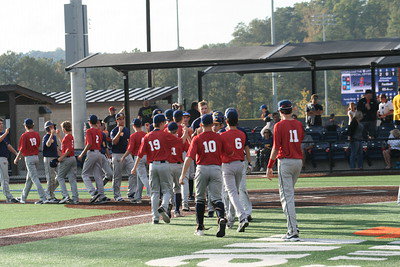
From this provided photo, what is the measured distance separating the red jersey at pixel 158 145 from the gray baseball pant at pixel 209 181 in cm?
181

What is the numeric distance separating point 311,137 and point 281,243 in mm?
15491

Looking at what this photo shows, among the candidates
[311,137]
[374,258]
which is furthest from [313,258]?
[311,137]

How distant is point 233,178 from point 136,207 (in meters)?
5.11

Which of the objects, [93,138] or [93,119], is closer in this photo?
[93,119]

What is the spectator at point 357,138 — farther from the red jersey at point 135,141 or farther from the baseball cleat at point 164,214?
the baseball cleat at point 164,214

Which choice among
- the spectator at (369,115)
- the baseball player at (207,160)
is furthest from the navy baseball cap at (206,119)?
the spectator at (369,115)

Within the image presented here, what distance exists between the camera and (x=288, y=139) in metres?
12.0

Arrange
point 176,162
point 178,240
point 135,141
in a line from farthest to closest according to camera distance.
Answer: point 135,141, point 176,162, point 178,240

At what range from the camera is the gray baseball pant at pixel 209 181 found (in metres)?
13.0

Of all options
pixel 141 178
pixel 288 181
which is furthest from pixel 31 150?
pixel 288 181

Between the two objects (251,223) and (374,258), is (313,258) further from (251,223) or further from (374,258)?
(251,223)

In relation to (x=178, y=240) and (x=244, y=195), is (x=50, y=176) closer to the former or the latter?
(x=244, y=195)

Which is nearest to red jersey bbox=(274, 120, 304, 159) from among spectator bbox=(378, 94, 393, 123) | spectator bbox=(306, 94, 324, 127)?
spectator bbox=(306, 94, 324, 127)

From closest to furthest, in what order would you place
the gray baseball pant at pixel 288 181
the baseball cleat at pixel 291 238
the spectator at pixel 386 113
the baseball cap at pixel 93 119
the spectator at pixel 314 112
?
the baseball cleat at pixel 291 238, the gray baseball pant at pixel 288 181, the baseball cap at pixel 93 119, the spectator at pixel 314 112, the spectator at pixel 386 113
